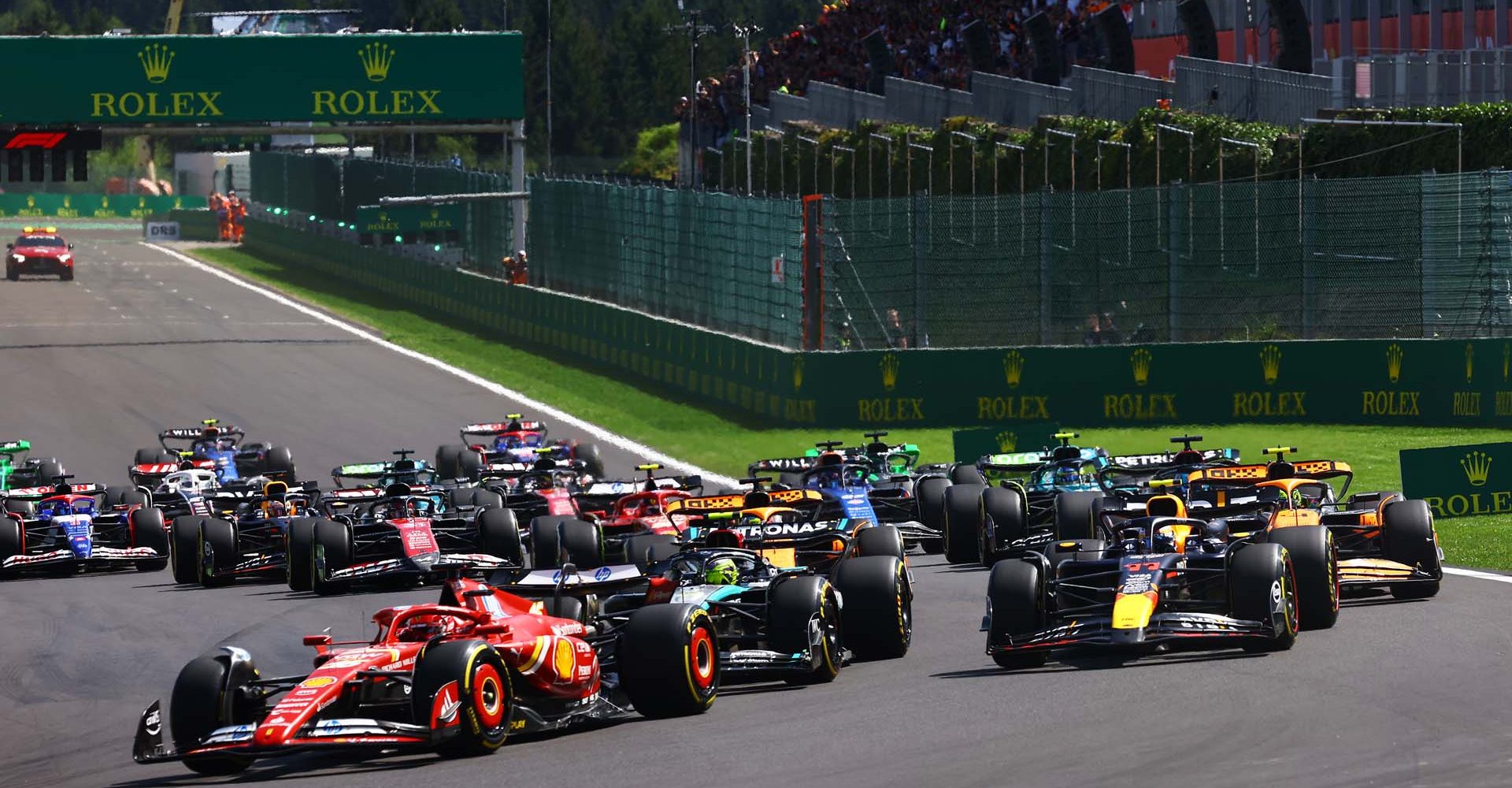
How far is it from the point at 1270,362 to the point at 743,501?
14.0 metres

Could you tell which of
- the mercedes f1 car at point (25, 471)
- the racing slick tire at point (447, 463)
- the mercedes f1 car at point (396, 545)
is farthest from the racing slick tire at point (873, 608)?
the racing slick tire at point (447, 463)

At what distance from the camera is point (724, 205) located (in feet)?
132

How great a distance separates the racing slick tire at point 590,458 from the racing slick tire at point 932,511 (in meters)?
7.54

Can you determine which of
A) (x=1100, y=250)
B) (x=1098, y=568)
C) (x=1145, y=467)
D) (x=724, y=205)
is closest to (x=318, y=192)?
(x=724, y=205)

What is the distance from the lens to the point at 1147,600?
597 inches

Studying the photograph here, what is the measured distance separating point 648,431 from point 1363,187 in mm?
12388

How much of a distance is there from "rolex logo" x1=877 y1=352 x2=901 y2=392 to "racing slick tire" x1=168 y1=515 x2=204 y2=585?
14.2 metres

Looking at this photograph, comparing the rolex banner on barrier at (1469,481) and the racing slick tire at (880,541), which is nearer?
the racing slick tire at (880,541)

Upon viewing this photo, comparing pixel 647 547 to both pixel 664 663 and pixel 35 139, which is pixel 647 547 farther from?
pixel 35 139

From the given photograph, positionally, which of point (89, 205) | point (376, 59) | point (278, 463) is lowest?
point (278, 463)

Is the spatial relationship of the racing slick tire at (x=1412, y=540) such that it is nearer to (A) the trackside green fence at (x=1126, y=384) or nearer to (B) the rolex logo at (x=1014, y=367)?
(A) the trackside green fence at (x=1126, y=384)

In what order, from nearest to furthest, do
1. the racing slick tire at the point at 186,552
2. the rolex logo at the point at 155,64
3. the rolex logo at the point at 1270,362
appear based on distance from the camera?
the racing slick tire at the point at 186,552, the rolex logo at the point at 1270,362, the rolex logo at the point at 155,64

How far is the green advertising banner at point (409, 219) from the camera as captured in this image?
74688mm

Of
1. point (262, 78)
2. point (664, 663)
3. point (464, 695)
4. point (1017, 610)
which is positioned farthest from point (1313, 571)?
point (262, 78)
